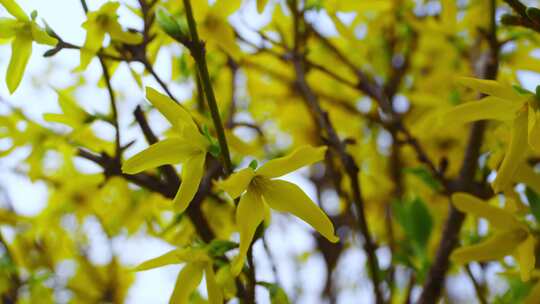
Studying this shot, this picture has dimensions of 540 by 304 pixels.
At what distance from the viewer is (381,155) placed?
1898 millimetres

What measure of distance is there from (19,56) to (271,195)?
0.46 meters

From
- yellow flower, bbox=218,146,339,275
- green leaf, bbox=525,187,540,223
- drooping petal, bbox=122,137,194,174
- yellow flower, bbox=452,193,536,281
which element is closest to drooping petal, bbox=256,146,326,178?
yellow flower, bbox=218,146,339,275

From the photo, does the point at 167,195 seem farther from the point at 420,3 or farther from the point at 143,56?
the point at 420,3

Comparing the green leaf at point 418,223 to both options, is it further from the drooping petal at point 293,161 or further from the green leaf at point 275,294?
the drooping petal at point 293,161

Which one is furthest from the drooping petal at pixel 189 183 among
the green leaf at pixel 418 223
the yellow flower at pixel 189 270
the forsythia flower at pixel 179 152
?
the green leaf at pixel 418 223

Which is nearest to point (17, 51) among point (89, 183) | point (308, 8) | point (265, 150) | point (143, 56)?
point (143, 56)

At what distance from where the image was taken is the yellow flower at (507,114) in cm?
81

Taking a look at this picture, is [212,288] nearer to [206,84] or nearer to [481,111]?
[206,84]

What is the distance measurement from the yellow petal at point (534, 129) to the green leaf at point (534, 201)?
244 mm

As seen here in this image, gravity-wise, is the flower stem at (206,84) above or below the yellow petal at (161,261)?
above

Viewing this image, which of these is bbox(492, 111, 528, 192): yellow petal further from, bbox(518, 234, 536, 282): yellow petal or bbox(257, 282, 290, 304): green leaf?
bbox(257, 282, 290, 304): green leaf

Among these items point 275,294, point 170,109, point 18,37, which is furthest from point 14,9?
point 275,294

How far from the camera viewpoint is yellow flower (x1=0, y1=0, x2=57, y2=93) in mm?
953

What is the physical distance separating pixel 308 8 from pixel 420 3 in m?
0.58
